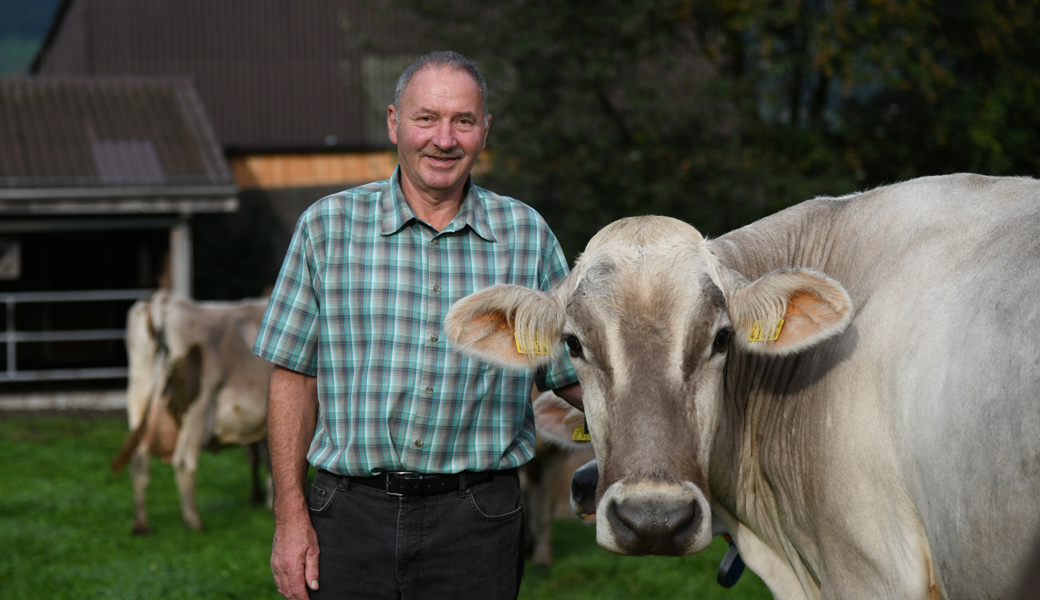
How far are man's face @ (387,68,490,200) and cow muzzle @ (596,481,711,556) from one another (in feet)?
3.46

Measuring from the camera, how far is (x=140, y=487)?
7.92 metres

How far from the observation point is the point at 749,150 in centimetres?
1261

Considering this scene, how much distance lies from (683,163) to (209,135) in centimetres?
765

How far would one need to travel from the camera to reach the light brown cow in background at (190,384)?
8.44m

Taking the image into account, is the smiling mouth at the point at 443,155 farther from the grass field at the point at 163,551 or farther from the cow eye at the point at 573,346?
the grass field at the point at 163,551

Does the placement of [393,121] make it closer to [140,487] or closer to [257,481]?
[140,487]

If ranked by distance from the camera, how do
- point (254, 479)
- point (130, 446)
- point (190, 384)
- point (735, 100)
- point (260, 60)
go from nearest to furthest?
1. point (130, 446)
2. point (190, 384)
3. point (254, 479)
4. point (735, 100)
5. point (260, 60)

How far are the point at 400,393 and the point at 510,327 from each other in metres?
0.38

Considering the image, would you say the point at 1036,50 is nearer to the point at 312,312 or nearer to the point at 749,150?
the point at 749,150

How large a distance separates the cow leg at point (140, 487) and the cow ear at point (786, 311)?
6.35 m

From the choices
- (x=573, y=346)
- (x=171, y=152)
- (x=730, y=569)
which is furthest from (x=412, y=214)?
(x=171, y=152)

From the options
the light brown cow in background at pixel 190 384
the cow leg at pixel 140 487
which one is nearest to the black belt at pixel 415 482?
the cow leg at pixel 140 487

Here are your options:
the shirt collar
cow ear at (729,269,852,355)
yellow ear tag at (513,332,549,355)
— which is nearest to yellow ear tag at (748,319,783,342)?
cow ear at (729,269,852,355)

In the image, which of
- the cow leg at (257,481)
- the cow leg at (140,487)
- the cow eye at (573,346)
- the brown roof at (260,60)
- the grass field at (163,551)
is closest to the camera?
the cow eye at (573,346)
